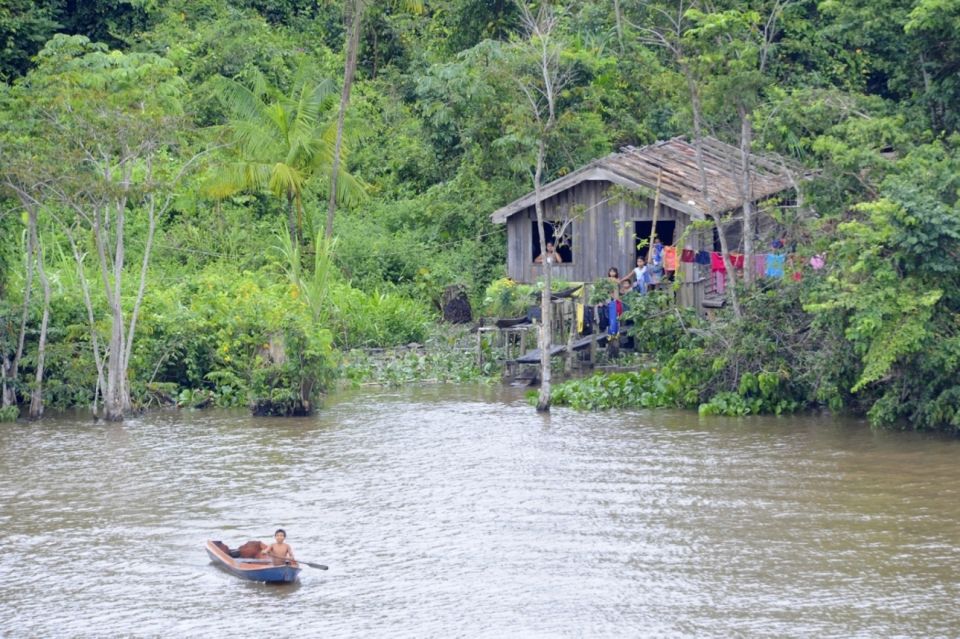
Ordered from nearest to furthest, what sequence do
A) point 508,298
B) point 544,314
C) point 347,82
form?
point 544,314
point 347,82
point 508,298

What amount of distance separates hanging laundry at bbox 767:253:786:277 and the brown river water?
297cm

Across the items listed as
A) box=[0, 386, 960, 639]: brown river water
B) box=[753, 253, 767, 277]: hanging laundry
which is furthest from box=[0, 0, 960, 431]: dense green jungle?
box=[753, 253, 767, 277]: hanging laundry

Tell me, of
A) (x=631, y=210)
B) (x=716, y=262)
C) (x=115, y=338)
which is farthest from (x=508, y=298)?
(x=115, y=338)

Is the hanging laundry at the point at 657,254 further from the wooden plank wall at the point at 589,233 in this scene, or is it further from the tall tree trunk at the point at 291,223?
the tall tree trunk at the point at 291,223

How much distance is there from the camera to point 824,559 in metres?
12.3

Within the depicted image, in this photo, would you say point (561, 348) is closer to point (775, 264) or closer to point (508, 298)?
point (508, 298)

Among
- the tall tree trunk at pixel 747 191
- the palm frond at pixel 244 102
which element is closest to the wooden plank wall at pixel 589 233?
the tall tree trunk at pixel 747 191

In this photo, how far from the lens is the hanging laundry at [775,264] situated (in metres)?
21.3

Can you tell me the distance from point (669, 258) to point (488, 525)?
11.7 metres

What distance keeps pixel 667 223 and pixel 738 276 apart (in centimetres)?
512

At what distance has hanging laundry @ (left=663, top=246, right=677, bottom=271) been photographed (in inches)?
961

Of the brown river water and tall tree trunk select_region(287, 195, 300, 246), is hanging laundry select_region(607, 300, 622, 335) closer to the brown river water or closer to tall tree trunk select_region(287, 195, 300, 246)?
the brown river water

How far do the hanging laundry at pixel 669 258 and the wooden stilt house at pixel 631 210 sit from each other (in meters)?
0.19

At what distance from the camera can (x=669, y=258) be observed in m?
24.6
